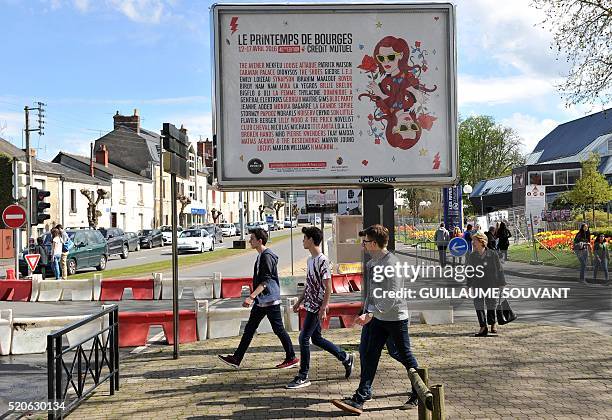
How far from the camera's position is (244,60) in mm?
9461

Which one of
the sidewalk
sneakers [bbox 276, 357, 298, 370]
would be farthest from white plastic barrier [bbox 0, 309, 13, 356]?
sneakers [bbox 276, 357, 298, 370]

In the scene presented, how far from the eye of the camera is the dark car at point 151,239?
166 ft

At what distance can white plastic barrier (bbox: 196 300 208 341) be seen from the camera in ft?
36.0

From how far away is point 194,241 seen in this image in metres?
42.3

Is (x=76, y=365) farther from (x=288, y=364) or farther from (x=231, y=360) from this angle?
(x=288, y=364)

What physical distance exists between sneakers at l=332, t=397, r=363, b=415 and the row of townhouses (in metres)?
44.1

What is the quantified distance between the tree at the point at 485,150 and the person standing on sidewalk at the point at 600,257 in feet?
257

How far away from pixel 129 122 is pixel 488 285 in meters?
68.0

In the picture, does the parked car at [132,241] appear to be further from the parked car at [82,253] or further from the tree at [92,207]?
the parked car at [82,253]

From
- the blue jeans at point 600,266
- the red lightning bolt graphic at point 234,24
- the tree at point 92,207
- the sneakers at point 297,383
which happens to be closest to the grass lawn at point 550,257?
the blue jeans at point 600,266

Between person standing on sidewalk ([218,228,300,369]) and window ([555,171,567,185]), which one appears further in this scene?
window ([555,171,567,185])

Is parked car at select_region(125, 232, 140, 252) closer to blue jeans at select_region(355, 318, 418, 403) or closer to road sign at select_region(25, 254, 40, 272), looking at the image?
road sign at select_region(25, 254, 40, 272)

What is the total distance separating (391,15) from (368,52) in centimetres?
61

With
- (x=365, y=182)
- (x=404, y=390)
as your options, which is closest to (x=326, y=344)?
(x=404, y=390)
